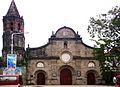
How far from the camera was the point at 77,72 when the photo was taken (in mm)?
56562

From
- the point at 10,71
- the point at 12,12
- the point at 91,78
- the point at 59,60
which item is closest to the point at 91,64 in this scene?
the point at 91,78

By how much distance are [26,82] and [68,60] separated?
7.40m

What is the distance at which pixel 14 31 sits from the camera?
55.0 metres

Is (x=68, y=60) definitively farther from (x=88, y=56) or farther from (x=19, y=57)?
(x=19, y=57)

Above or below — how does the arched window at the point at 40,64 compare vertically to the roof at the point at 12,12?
below

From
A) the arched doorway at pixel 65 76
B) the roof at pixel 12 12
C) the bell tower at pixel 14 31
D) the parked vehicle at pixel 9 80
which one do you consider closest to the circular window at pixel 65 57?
the arched doorway at pixel 65 76

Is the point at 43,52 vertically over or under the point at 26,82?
over

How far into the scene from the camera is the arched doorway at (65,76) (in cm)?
5691

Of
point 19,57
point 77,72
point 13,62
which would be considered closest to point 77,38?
point 77,72

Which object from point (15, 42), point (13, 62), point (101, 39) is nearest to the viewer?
point (101, 39)

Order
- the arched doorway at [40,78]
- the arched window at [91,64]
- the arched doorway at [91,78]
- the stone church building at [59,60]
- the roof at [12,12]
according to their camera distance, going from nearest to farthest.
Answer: the roof at [12,12] → the stone church building at [59,60] → the arched doorway at [40,78] → the arched doorway at [91,78] → the arched window at [91,64]

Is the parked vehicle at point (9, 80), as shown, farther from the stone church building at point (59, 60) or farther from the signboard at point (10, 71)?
the stone church building at point (59, 60)

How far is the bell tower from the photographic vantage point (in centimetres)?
5506

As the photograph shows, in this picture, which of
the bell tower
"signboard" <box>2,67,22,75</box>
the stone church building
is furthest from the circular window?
"signboard" <box>2,67,22,75</box>
